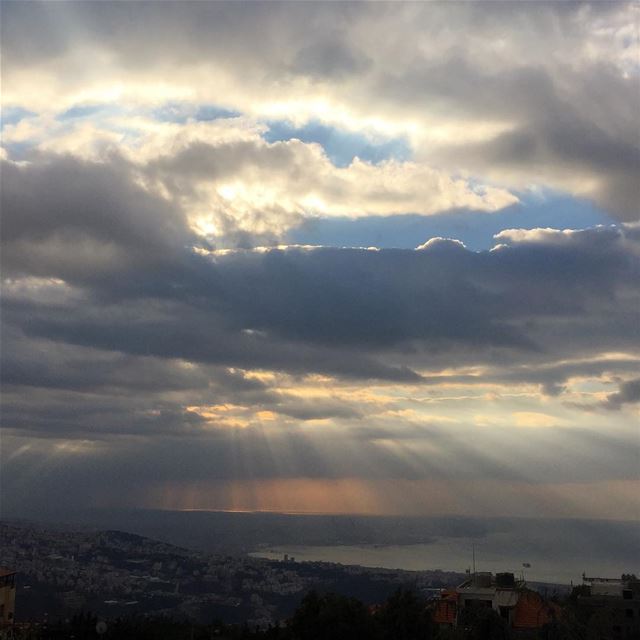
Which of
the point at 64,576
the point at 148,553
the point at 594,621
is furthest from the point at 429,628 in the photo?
the point at 148,553

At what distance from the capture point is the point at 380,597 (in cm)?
6988

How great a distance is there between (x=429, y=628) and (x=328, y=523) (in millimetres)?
142450

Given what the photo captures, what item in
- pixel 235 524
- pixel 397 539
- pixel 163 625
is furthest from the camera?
pixel 235 524

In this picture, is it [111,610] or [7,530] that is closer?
[111,610]

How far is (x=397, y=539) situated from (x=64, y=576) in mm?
82197

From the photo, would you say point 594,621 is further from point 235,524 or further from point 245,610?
point 235,524

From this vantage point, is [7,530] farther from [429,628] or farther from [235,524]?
[429,628]

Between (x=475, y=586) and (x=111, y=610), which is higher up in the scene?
(x=475, y=586)

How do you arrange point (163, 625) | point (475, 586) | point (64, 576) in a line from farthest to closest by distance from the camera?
point (64, 576)
point (475, 586)
point (163, 625)

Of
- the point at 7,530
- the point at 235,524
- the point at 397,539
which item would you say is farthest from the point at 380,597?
the point at 235,524

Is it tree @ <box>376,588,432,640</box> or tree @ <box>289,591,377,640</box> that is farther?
tree @ <box>376,588,432,640</box>

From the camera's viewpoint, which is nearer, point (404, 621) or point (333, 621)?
point (333, 621)

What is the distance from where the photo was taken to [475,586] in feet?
151

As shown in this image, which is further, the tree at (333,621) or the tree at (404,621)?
the tree at (404,621)
